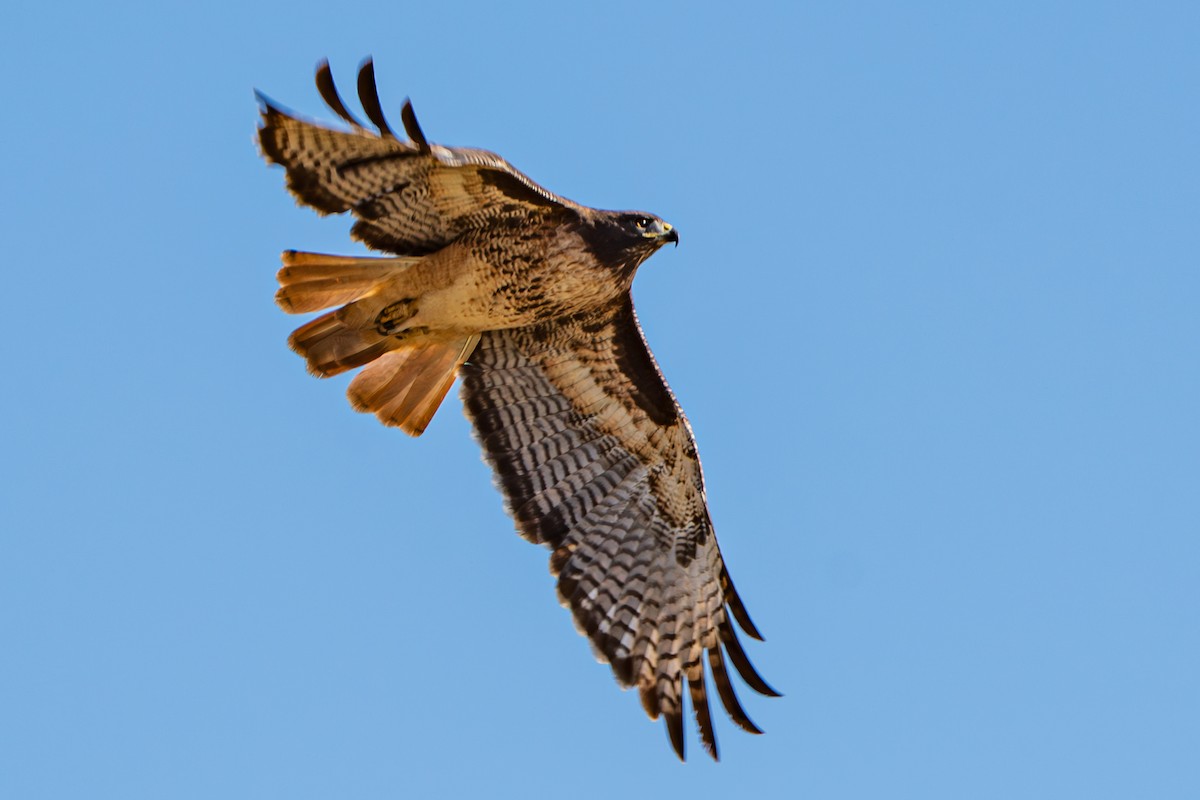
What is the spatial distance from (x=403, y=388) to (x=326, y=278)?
0.91 m

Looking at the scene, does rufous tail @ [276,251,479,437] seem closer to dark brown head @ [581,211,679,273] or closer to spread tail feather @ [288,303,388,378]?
spread tail feather @ [288,303,388,378]

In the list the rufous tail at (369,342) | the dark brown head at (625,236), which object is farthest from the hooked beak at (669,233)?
the rufous tail at (369,342)

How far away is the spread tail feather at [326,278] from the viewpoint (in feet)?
28.3

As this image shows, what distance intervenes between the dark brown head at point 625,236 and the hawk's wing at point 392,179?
204 millimetres

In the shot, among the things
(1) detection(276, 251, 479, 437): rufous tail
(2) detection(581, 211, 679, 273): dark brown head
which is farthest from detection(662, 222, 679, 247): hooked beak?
(1) detection(276, 251, 479, 437): rufous tail

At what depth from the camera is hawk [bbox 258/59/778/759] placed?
8.42 meters

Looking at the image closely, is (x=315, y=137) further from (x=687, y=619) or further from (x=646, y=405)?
(x=687, y=619)

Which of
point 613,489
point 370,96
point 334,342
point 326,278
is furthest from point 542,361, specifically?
point 370,96

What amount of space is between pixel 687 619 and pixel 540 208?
2779mm

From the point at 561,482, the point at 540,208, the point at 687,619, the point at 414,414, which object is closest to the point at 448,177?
the point at 540,208

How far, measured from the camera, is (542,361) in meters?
9.80

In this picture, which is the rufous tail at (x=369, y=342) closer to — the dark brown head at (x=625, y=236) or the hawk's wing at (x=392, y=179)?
the hawk's wing at (x=392, y=179)

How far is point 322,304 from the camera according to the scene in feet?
28.8

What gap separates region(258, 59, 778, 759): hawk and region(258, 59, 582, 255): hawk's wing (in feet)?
0.03
